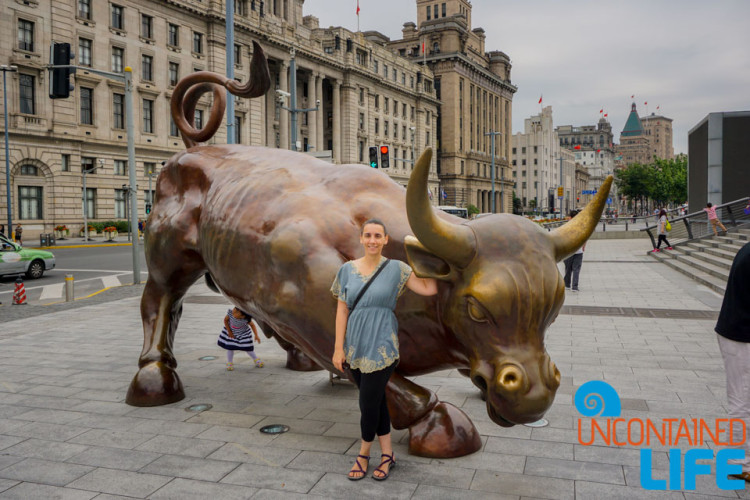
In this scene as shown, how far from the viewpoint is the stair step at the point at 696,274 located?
43.6 feet

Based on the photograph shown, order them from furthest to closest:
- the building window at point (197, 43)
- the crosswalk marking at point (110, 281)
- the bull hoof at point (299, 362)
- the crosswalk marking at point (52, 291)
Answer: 1. the building window at point (197, 43)
2. the crosswalk marking at point (110, 281)
3. the crosswalk marking at point (52, 291)
4. the bull hoof at point (299, 362)

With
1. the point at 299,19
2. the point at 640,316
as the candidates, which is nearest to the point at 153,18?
the point at 299,19

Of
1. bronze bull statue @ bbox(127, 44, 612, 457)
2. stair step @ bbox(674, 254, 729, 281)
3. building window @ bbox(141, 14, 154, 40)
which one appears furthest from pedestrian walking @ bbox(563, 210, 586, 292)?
building window @ bbox(141, 14, 154, 40)

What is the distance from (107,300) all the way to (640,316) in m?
10.3

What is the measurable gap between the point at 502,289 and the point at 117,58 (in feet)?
143

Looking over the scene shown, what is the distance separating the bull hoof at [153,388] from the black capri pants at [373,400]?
2.38 meters

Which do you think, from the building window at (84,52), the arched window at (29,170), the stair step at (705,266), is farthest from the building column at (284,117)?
the stair step at (705,266)

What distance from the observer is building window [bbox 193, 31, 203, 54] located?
4591 centimetres

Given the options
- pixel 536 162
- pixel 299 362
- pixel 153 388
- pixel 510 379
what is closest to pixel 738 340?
pixel 510 379

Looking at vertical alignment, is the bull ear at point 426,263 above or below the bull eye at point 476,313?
above

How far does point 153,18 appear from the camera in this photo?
42375mm

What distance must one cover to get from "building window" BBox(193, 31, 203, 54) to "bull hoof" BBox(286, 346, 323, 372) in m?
44.7

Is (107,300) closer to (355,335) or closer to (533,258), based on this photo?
(355,335)

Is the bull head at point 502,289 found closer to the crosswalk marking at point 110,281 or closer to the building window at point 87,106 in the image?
the crosswalk marking at point 110,281
